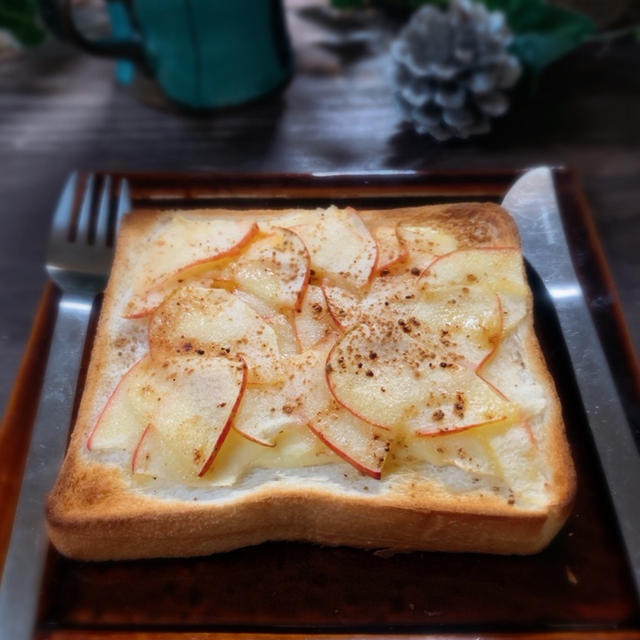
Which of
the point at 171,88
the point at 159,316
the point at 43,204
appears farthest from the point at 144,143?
the point at 159,316

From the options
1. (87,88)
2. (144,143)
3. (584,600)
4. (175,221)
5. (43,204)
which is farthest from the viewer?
(87,88)

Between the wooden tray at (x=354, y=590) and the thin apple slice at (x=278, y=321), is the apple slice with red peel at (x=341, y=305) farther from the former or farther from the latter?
the wooden tray at (x=354, y=590)

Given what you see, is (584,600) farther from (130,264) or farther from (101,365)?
(130,264)

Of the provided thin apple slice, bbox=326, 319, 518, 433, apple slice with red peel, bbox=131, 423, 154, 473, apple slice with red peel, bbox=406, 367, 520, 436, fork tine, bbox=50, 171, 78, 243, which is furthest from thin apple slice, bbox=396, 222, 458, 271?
fork tine, bbox=50, 171, 78, 243

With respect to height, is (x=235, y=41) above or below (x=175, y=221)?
above

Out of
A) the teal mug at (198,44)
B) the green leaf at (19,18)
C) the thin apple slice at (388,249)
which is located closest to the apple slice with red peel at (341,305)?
the thin apple slice at (388,249)

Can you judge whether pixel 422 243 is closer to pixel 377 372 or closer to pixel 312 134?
pixel 377 372

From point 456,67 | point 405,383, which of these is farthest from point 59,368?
point 456,67
